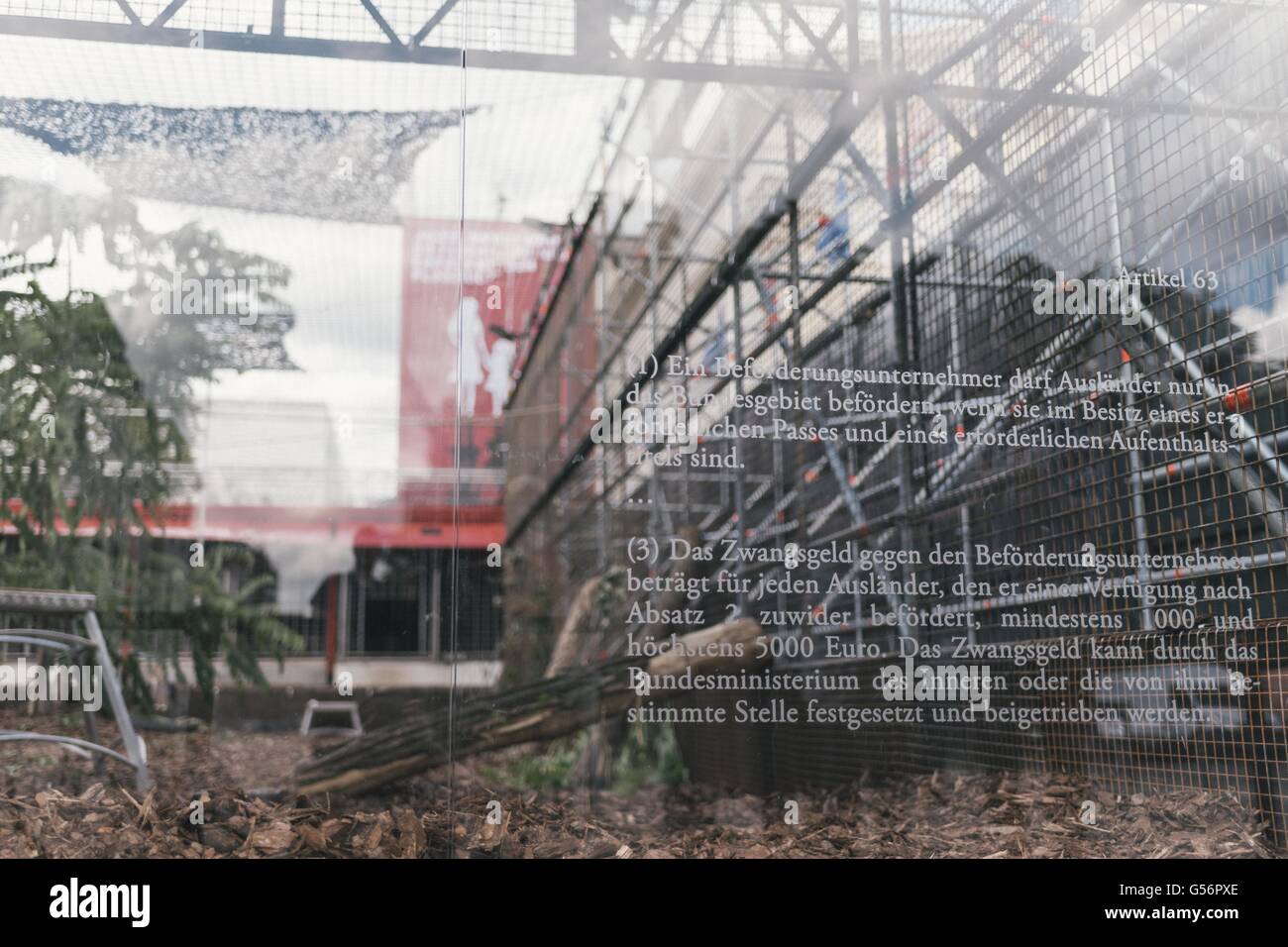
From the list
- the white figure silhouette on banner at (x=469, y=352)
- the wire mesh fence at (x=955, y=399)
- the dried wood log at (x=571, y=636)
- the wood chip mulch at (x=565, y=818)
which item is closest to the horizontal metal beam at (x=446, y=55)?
the wire mesh fence at (x=955, y=399)

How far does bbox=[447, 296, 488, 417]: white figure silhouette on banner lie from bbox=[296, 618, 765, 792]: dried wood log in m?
0.70

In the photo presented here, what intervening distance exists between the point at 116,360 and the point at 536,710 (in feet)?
4.52

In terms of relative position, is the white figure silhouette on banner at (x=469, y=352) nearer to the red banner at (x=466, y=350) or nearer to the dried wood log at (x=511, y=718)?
the red banner at (x=466, y=350)

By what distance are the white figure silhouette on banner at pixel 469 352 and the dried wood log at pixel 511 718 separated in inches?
27.6

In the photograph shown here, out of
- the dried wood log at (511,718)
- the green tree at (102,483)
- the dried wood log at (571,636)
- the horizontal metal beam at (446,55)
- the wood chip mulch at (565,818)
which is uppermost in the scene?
the horizontal metal beam at (446,55)

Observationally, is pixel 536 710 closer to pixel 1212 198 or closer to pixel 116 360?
pixel 116 360

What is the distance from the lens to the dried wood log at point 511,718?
2627 mm

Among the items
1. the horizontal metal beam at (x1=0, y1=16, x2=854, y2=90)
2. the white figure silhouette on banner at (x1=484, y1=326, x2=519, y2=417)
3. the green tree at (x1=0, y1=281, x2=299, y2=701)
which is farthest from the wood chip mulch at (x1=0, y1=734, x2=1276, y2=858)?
the horizontal metal beam at (x1=0, y1=16, x2=854, y2=90)

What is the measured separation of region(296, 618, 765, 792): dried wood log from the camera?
8.62 ft

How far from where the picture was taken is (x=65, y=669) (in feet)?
8.60

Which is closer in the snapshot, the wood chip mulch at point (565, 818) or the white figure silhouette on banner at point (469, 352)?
the wood chip mulch at point (565, 818)
